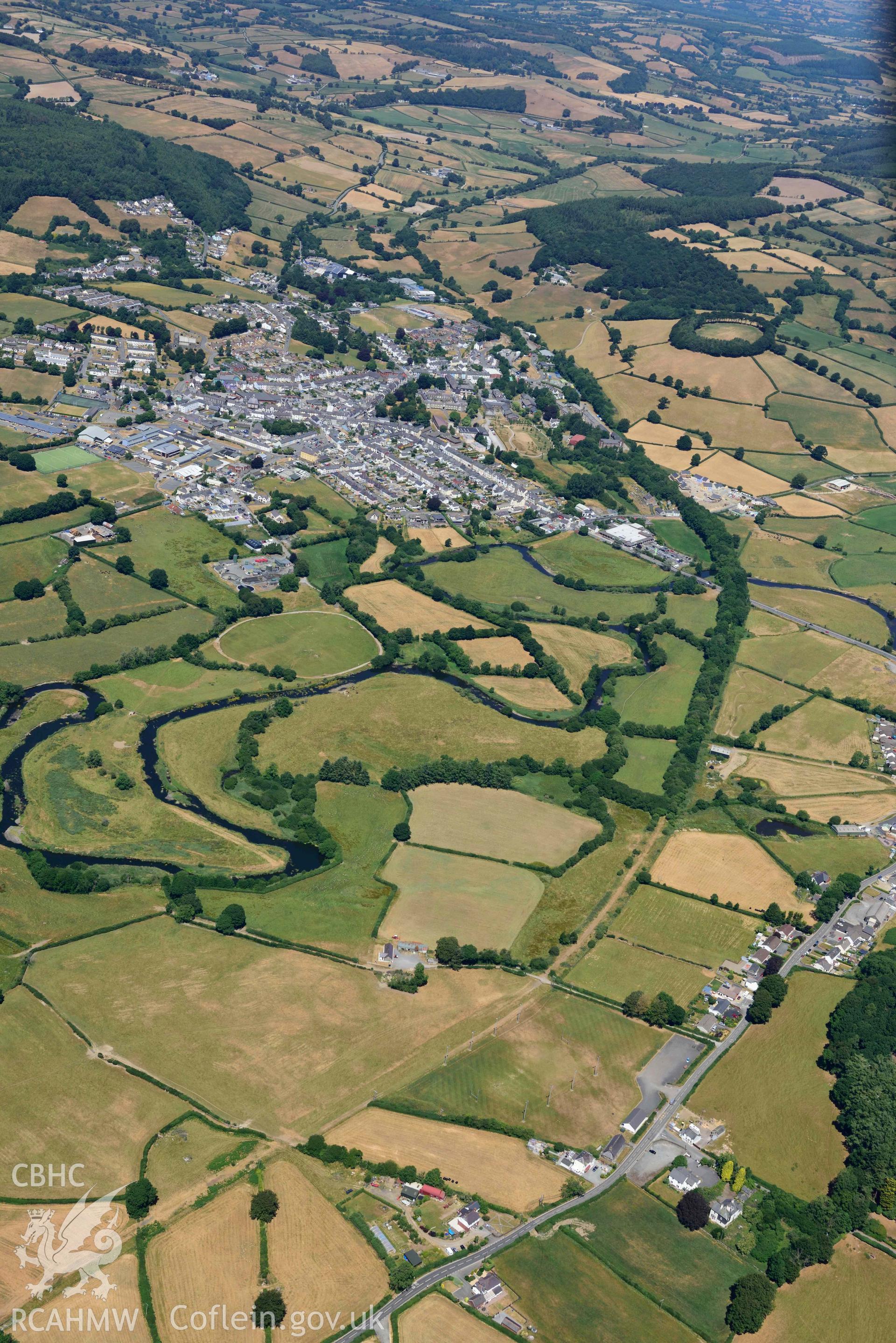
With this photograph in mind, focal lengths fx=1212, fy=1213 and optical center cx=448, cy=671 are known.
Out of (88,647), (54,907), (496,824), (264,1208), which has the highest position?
(264,1208)

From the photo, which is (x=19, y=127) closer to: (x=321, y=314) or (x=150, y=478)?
(x=321, y=314)

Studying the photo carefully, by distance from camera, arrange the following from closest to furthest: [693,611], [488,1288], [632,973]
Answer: [488,1288]
[632,973]
[693,611]

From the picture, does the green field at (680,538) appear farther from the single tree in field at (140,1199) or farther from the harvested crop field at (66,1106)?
the single tree in field at (140,1199)

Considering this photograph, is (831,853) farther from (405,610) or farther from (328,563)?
(328,563)

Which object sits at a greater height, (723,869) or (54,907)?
(723,869)

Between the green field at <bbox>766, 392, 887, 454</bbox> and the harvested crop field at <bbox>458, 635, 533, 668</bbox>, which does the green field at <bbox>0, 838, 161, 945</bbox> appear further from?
the green field at <bbox>766, 392, 887, 454</bbox>

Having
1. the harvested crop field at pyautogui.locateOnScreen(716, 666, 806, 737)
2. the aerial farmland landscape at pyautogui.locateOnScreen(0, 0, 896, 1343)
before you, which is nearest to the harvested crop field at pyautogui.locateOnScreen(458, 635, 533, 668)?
the aerial farmland landscape at pyautogui.locateOnScreen(0, 0, 896, 1343)

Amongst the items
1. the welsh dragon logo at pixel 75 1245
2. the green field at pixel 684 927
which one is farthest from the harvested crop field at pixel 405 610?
the welsh dragon logo at pixel 75 1245

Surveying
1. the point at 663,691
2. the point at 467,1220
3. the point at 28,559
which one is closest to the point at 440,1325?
the point at 467,1220
